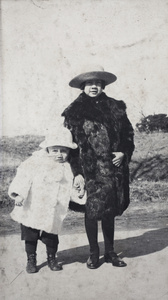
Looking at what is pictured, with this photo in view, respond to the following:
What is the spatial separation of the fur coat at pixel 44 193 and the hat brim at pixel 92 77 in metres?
0.87

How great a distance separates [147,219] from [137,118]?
112 cm

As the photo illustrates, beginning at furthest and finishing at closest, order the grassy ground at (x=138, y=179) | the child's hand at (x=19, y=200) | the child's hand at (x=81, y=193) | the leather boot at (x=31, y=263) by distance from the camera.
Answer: the grassy ground at (x=138, y=179)
the leather boot at (x=31, y=263)
the child's hand at (x=81, y=193)
the child's hand at (x=19, y=200)

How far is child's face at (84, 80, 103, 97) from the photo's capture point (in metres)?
4.21

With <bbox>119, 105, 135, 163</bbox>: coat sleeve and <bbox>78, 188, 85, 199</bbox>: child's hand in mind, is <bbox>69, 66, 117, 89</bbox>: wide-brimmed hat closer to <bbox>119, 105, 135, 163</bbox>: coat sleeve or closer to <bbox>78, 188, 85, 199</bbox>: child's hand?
<bbox>119, 105, 135, 163</bbox>: coat sleeve

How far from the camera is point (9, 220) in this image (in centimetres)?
433

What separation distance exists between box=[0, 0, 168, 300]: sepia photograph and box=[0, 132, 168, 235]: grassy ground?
0.04ft

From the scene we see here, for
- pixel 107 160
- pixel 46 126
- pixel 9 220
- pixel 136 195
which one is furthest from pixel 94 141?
pixel 9 220

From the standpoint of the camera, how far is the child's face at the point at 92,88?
13.8ft

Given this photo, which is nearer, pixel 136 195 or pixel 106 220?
pixel 106 220

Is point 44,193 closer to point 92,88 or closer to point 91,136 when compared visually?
point 91,136

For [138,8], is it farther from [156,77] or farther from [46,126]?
[46,126]

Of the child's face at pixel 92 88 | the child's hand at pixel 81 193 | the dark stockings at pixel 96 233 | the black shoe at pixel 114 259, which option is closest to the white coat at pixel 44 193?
the child's hand at pixel 81 193

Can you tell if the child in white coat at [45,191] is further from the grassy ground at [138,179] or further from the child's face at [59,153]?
the grassy ground at [138,179]

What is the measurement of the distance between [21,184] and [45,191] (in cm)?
25
